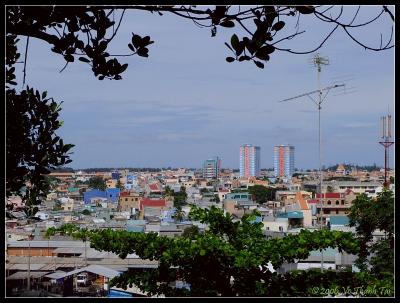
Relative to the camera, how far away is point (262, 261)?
196 cm

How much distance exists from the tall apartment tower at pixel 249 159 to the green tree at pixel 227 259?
0.73 ft

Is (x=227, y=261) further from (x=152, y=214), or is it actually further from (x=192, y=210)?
(x=152, y=214)

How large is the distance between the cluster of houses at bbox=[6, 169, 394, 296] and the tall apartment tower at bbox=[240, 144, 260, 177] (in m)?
0.11

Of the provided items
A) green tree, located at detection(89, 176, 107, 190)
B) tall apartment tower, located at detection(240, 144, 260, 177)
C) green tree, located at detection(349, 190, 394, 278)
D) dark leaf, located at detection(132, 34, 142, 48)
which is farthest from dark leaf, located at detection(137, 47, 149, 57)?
green tree, located at detection(349, 190, 394, 278)

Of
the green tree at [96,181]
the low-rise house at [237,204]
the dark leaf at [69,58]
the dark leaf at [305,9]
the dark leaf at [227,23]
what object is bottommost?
the low-rise house at [237,204]

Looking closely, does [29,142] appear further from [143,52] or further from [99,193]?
[99,193]

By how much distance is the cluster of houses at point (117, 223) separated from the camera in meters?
1.81

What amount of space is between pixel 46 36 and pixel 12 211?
0.50 meters

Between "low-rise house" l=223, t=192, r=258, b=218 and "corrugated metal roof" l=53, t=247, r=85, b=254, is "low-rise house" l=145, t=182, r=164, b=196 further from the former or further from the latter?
"low-rise house" l=223, t=192, r=258, b=218

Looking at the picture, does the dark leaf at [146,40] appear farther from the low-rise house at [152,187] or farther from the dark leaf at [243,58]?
the low-rise house at [152,187]

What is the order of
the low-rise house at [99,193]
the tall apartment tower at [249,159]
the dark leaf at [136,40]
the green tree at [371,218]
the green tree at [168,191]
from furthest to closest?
the green tree at [168,191], the low-rise house at [99,193], the green tree at [371,218], the tall apartment tower at [249,159], the dark leaf at [136,40]

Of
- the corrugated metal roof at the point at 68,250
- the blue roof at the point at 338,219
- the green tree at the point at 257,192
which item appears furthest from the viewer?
the corrugated metal roof at the point at 68,250

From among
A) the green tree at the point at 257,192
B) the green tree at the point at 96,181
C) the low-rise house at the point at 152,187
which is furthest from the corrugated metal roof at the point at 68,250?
the green tree at the point at 257,192

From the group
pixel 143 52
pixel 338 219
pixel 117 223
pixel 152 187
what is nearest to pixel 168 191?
pixel 117 223
